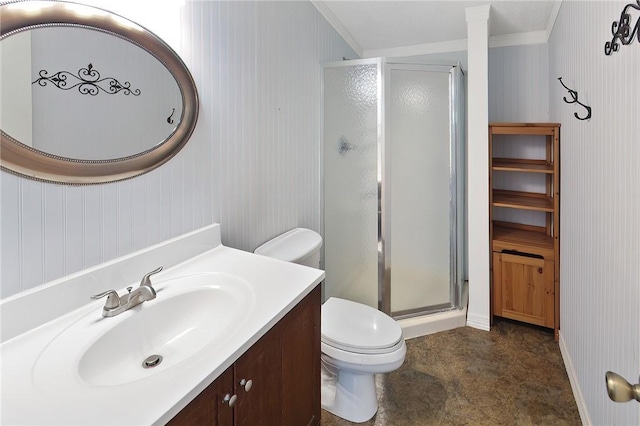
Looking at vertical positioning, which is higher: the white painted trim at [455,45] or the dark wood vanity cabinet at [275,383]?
the white painted trim at [455,45]

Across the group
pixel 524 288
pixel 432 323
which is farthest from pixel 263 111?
pixel 524 288

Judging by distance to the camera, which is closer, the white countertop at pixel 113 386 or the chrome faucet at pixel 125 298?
the white countertop at pixel 113 386

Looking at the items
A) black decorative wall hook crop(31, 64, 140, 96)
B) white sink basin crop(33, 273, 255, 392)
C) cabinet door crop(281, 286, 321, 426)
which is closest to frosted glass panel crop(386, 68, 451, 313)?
cabinet door crop(281, 286, 321, 426)

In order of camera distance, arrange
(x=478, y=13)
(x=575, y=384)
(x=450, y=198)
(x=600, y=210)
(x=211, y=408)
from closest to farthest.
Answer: (x=211, y=408), (x=600, y=210), (x=575, y=384), (x=478, y=13), (x=450, y=198)

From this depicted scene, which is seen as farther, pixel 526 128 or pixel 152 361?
pixel 526 128

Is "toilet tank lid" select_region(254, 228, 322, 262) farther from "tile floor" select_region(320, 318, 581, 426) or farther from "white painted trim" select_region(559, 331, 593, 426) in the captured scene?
"white painted trim" select_region(559, 331, 593, 426)

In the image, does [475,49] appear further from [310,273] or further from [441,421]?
[441,421]

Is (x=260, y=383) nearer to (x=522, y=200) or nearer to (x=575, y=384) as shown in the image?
(x=575, y=384)

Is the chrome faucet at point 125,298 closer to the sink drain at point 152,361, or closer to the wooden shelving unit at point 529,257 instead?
the sink drain at point 152,361

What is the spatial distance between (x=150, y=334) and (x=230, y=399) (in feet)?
1.22

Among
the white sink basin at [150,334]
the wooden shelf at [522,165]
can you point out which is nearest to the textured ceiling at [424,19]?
the wooden shelf at [522,165]

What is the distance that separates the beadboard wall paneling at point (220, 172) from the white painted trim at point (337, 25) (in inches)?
1.9

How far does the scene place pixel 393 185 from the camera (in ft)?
8.35

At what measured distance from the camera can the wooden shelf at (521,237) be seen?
2633mm
